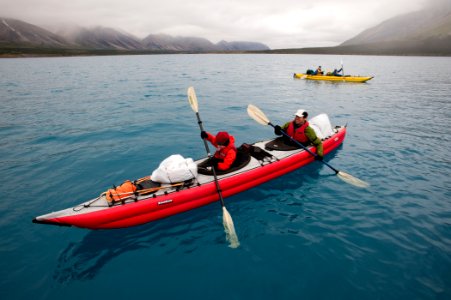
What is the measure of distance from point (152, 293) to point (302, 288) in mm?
3242

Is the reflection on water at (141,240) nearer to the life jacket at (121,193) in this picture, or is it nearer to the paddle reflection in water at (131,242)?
the paddle reflection in water at (131,242)

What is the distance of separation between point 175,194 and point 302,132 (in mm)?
5775

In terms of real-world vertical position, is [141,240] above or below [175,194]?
below

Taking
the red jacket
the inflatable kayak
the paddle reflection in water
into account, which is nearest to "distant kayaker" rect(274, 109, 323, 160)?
the inflatable kayak

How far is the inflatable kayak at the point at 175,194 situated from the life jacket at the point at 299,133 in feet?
1.57

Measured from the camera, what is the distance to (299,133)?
9.85 m

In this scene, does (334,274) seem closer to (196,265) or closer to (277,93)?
(196,265)

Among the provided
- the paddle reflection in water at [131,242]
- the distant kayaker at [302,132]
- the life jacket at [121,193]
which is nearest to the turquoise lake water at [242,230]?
the paddle reflection in water at [131,242]

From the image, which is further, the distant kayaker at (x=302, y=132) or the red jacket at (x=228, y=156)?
the distant kayaker at (x=302, y=132)

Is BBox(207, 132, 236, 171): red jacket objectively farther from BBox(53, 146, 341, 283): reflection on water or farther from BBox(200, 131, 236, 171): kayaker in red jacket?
BBox(53, 146, 341, 283): reflection on water

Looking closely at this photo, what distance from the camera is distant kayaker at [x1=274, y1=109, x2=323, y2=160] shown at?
31.0ft

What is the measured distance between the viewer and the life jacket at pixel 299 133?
9719 mm

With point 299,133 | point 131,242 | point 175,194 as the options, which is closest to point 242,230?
point 175,194

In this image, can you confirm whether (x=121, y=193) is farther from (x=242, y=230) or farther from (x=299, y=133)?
(x=299, y=133)
